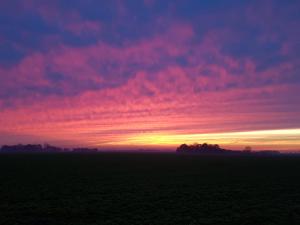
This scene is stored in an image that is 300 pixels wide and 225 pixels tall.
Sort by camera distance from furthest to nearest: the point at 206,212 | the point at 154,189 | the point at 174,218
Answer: the point at 154,189, the point at 206,212, the point at 174,218

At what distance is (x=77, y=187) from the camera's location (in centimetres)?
2955

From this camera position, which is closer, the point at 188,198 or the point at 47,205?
the point at 47,205

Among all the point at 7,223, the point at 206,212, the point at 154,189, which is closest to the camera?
the point at 7,223

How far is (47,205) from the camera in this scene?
20.7 m

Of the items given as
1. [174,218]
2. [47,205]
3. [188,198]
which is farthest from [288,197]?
[47,205]

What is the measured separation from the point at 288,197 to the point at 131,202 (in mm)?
12767

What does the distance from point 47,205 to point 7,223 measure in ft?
15.4

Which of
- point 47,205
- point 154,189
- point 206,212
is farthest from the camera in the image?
point 154,189

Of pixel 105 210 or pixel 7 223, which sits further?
pixel 105 210

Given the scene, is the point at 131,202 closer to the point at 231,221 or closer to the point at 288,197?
the point at 231,221

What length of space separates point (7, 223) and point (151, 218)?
770cm

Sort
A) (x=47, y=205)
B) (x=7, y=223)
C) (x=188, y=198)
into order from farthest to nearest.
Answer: (x=188, y=198)
(x=47, y=205)
(x=7, y=223)

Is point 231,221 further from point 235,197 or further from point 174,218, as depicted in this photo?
point 235,197

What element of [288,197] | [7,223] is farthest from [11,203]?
[288,197]
